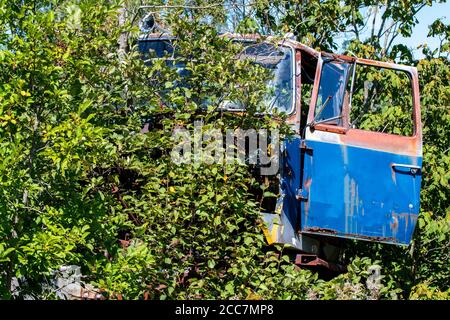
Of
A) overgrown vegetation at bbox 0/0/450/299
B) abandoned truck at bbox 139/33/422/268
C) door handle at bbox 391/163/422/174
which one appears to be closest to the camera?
overgrown vegetation at bbox 0/0/450/299

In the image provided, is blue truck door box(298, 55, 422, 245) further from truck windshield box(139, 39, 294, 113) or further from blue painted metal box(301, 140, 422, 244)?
truck windshield box(139, 39, 294, 113)

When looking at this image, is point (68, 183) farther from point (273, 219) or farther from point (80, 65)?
point (273, 219)

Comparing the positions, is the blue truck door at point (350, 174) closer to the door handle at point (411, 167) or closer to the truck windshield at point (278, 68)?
the door handle at point (411, 167)

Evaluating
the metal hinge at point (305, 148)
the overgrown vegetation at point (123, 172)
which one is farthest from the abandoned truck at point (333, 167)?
the overgrown vegetation at point (123, 172)

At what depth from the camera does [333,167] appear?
24.4 feet

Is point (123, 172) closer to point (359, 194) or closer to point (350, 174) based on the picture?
point (350, 174)

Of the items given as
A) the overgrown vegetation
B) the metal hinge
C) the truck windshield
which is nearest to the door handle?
the metal hinge

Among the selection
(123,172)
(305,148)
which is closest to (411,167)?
(305,148)

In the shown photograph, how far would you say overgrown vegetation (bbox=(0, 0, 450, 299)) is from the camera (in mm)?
5133

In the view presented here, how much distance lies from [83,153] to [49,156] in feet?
0.67

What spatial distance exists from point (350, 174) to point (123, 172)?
2082 mm

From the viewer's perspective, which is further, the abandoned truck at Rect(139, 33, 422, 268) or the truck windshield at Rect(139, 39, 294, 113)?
the truck windshield at Rect(139, 39, 294, 113)

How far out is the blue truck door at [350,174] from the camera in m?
7.43

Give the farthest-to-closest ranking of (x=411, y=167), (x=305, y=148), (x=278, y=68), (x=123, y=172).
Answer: (x=278, y=68)
(x=411, y=167)
(x=305, y=148)
(x=123, y=172)
